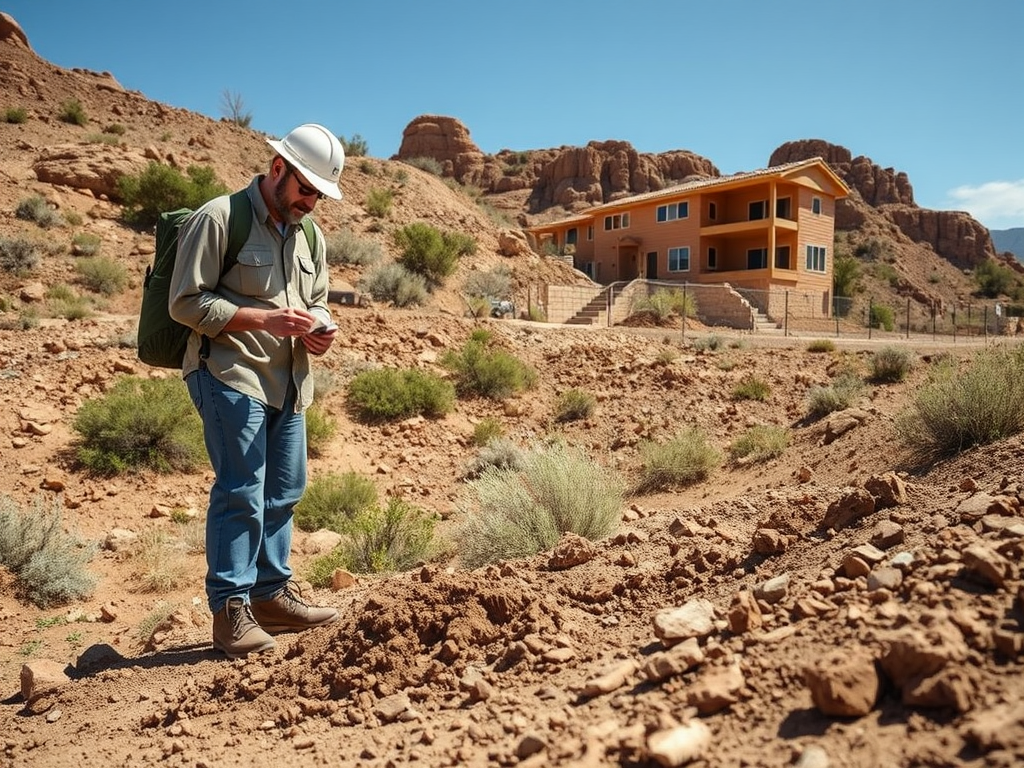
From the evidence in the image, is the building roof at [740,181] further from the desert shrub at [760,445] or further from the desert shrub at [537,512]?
the desert shrub at [537,512]

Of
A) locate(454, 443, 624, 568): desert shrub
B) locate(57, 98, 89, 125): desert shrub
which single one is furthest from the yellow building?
locate(454, 443, 624, 568): desert shrub

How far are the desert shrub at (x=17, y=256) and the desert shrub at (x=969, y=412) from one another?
16267mm

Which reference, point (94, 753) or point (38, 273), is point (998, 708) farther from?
point (38, 273)

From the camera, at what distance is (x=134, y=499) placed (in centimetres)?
770

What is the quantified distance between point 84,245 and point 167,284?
1650cm

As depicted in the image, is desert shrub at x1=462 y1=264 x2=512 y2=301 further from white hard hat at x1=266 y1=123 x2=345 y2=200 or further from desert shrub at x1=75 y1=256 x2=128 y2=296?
white hard hat at x1=266 y1=123 x2=345 y2=200

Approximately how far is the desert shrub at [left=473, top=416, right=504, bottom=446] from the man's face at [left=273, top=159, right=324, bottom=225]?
720 cm

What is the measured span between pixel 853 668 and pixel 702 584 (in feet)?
4.76

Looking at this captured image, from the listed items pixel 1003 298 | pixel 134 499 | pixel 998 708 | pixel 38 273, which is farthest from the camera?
pixel 1003 298

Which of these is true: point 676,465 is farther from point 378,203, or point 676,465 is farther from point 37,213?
point 378,203

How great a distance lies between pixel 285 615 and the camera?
349 cm

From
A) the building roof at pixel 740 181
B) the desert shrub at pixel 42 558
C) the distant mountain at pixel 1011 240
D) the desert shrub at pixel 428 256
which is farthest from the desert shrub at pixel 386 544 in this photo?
the distant mountain at pixel 1011 240

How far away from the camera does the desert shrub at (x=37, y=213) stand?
18.0m

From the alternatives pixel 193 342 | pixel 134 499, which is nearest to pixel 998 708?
pixel 193 342
